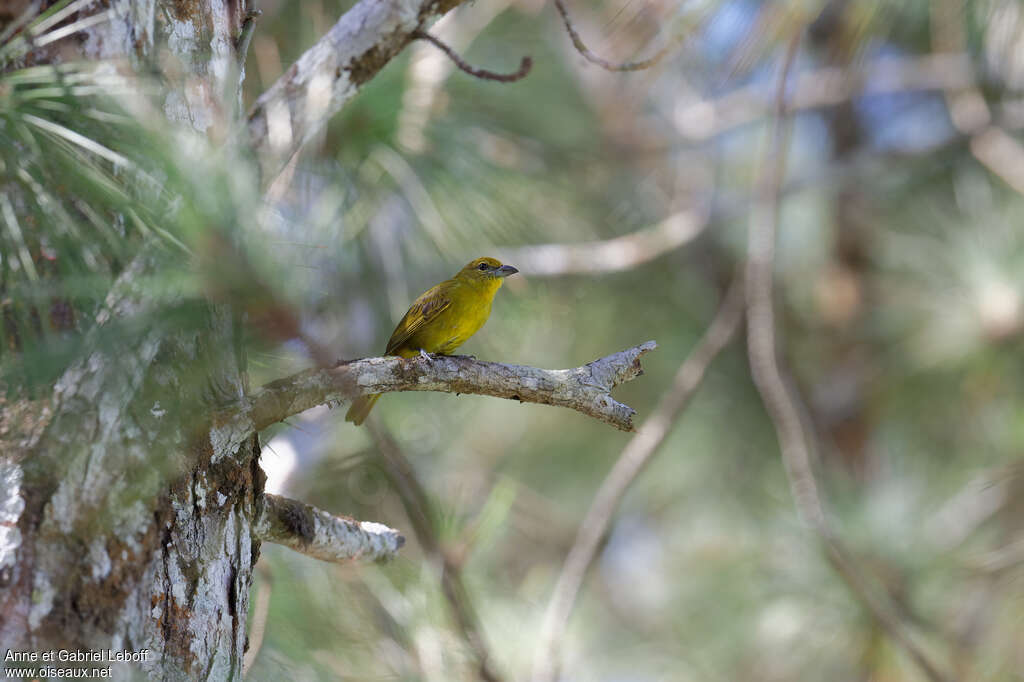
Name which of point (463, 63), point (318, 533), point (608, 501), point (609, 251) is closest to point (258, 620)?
point (318, 533)

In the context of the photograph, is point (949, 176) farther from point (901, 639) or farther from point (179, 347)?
point (179, 347)

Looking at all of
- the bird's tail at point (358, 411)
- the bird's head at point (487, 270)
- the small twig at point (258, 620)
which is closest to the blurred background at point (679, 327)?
the small twig at point (258, 620)

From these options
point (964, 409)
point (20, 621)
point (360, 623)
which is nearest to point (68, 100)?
point (20, 621)

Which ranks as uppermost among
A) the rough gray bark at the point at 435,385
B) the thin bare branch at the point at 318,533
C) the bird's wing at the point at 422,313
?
the bird's wing at the point at 422,313

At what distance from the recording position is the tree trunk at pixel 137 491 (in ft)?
4.66

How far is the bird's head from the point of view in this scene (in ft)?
12.1

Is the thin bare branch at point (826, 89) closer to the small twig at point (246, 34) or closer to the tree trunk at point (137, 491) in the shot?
the small twig at point (246, 34)

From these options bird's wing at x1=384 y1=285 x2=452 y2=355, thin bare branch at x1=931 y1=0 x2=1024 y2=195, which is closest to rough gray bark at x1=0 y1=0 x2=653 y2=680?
bird's wing at x1=384 y1=285 x2=452 y2=355

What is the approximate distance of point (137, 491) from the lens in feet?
4.99

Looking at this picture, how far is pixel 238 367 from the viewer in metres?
1.60

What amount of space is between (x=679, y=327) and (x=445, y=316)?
330 centimetres

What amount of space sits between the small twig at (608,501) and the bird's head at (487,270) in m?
0.83

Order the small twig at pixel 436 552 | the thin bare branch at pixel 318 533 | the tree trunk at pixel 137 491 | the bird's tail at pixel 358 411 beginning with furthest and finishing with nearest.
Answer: the bird's tail at pixel 358 411
the small twig at pixel 436 552
the thin bare branch at pixel 318 533
the tree trunk at pixel 137 491

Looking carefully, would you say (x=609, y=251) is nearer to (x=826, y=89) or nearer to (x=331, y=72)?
(x=826, y=89)
